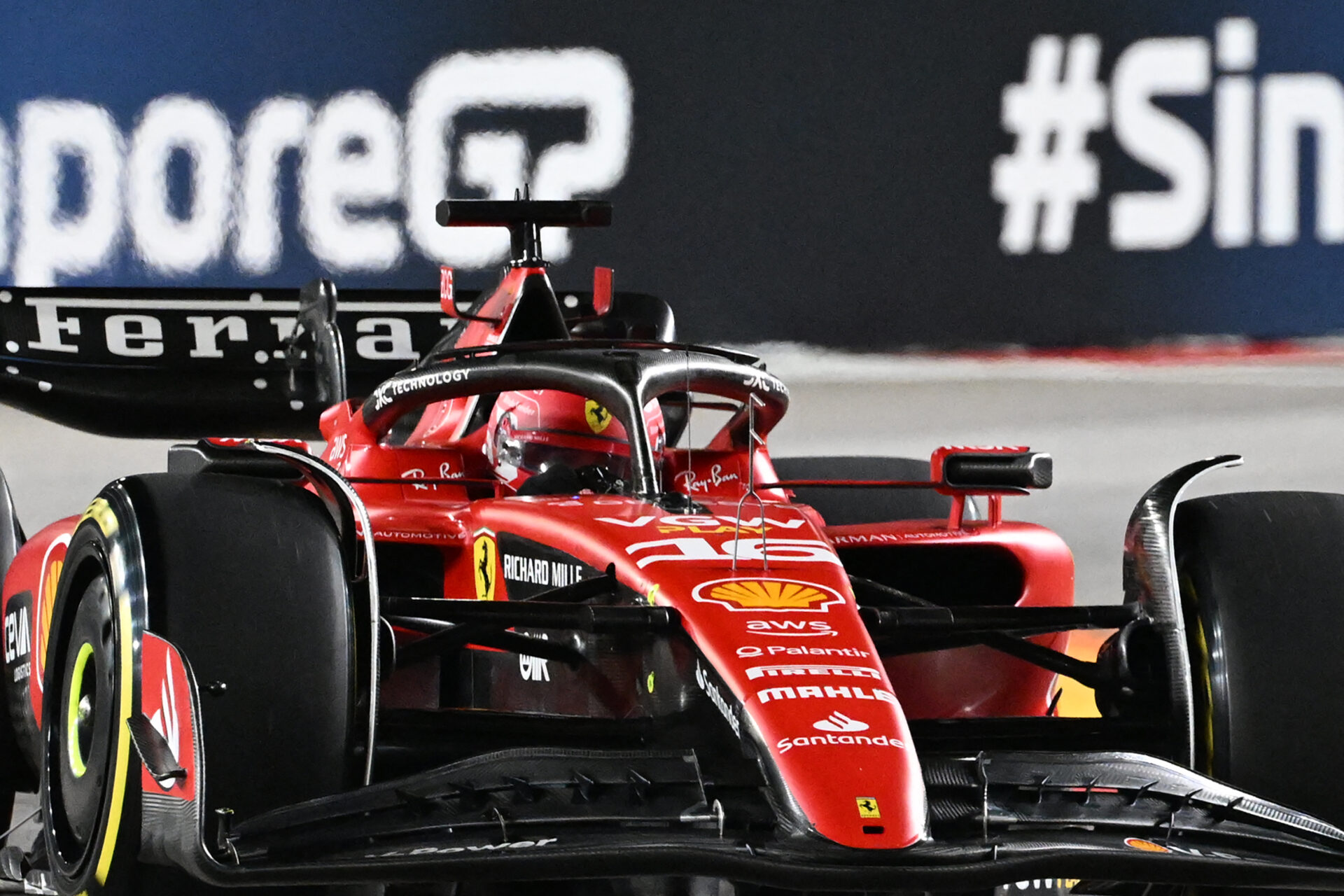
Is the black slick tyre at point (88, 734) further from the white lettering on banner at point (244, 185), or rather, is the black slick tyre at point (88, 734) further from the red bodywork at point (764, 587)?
the white lettering on banner at point (244, 185)

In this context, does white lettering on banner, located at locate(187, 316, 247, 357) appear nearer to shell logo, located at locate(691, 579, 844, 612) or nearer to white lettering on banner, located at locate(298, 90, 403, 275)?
white lettering on banner, located at locate(298, 90, 403, 275)

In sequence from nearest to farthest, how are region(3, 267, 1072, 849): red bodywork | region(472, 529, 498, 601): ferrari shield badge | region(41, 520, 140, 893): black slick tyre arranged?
region(3, 267, 1072, 849): red bodywork → region(41, 520, 140, 893): black slick tyre → region(472, 529, 498, 601): ferrari shield badge

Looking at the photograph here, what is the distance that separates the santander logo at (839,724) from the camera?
188 cm

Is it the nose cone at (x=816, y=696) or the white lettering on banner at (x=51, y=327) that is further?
the white lettering on banner at (x=51, y=327)

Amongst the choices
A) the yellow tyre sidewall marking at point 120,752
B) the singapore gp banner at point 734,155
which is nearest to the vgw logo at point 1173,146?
the singapore gp banner at point 734,155

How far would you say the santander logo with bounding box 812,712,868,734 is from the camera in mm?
1879

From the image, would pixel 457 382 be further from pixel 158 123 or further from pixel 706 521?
pixel 158 123

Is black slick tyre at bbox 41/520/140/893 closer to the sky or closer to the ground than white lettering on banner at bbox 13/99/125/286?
closer to the ground

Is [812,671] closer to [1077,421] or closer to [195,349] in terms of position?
[195,349]

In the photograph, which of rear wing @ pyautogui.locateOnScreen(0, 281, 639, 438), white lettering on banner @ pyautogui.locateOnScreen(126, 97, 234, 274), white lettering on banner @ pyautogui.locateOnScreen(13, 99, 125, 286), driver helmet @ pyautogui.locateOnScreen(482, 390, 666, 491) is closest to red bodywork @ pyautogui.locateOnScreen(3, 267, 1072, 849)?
driver helmet @ pyautogui.locateOnScreen(482, 390, 666, 491)

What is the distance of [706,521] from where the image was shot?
2.34 meters

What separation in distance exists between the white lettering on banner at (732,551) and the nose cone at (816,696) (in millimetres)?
34

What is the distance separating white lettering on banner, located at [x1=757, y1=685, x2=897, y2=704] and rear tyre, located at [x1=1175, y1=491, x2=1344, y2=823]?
58 centimetres

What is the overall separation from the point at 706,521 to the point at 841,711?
491 millimetres
